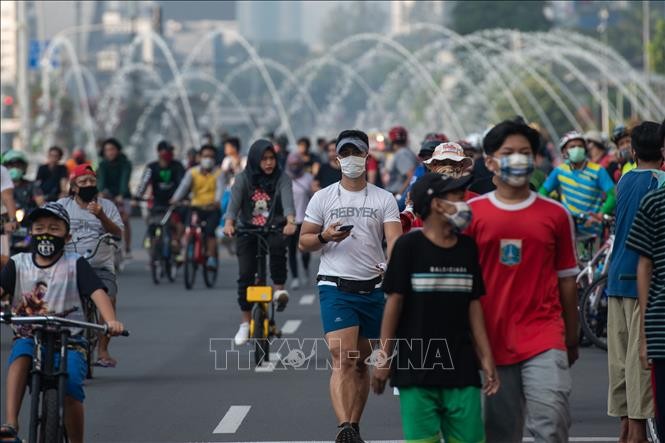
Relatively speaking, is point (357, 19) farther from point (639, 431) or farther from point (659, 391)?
point (659, 391)

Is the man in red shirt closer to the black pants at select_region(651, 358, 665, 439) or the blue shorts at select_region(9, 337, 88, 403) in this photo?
the black pants at select_region(651, 358, 665, 439)

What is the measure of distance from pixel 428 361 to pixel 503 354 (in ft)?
1.24

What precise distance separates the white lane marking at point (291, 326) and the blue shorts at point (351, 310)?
6383mm

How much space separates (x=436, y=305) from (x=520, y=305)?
1.25 feet

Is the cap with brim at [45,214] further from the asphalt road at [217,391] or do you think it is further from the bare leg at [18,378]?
the asphalt road at [217,391]

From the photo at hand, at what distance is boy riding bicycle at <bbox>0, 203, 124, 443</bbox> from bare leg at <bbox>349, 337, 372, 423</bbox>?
179 centimetres

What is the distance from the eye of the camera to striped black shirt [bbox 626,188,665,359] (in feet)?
25.6

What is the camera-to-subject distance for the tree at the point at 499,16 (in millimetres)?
99438

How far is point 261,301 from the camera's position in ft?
46.3

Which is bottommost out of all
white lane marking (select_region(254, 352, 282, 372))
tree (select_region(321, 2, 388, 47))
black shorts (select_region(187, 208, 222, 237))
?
white lane marking (select_region(254, 352, 282, 372))

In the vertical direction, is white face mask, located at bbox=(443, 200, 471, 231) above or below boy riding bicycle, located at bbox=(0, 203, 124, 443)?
above

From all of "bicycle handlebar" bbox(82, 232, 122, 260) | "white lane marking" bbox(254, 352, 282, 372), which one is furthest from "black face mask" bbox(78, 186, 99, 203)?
"white lane marking" bbox(254, 352, 282, 372)

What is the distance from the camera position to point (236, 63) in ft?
625

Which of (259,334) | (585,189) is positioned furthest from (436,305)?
(585,189)
